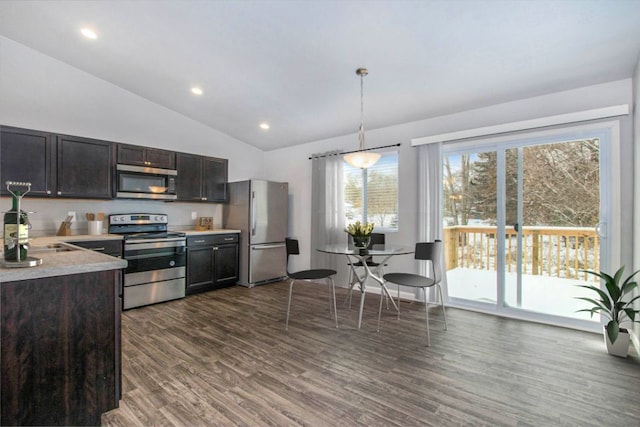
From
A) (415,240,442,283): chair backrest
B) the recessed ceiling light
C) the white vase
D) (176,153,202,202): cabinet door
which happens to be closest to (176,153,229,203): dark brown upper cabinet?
(176,153,202,202): cabinet door

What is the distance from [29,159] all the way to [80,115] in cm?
89

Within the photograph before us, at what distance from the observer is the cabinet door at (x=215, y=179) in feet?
15.8

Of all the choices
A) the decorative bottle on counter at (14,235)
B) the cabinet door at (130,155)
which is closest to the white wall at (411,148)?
the cabinet door at (130,155)

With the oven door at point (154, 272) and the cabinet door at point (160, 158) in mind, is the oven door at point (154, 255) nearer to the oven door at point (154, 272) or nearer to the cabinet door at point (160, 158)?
the oven door at point (154, 272)

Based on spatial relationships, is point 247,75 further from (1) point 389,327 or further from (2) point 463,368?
(2) point 463,368

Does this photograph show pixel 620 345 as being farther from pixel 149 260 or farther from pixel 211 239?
pixel 149 260

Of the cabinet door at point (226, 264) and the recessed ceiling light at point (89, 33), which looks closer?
the recessed ceiling light at point (89, 33)

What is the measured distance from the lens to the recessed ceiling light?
2.99 metres

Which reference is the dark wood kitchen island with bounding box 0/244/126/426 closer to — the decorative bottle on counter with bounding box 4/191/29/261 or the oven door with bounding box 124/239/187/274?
the decorative bottle on counter with bounding box 4/191/29/261

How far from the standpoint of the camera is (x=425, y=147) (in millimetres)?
3926

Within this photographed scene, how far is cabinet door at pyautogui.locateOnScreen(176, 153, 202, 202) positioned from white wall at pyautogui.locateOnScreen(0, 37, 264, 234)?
340mm

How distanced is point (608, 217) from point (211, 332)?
4.03 meters

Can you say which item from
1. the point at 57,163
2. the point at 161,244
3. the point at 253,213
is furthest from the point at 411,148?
the point at 57,163

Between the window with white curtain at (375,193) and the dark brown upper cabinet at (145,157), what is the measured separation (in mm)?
2658
